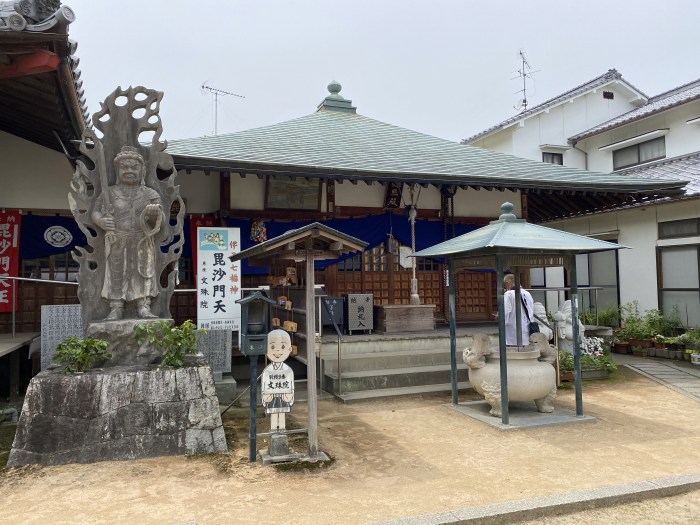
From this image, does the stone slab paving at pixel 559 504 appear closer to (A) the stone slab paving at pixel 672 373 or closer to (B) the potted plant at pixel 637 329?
(A) the stone slab paving at pixel 672 373

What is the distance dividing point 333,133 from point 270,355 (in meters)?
8.94

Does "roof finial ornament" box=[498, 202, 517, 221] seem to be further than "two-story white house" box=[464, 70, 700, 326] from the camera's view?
No

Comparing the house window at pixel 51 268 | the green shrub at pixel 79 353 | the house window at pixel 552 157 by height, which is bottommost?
the green shrub at pixel 79 353

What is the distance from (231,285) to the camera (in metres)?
9.29

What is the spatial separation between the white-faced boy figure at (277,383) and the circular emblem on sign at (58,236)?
6448 mm

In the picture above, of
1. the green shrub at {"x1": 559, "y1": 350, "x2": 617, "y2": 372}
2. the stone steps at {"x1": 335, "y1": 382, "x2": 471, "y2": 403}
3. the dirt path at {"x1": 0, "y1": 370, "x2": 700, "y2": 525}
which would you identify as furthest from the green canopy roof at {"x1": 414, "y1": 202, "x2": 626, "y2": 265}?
the green shrub at {"x1": 559, "y1": 350, "x2": 617, "y2": 372}

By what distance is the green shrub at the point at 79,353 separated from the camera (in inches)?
237

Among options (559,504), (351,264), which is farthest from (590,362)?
(559,504)

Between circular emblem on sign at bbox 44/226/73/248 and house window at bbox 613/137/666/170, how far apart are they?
728 inches

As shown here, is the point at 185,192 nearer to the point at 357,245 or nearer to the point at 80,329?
the point at 80,329

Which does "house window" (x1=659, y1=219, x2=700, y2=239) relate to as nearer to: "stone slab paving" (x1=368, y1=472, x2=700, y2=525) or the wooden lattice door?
the wooden lattice door

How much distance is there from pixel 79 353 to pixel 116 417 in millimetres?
936

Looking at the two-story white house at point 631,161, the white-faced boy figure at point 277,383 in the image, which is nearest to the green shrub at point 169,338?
the white-faced boy figure at point 277,383

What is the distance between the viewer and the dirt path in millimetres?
4301
